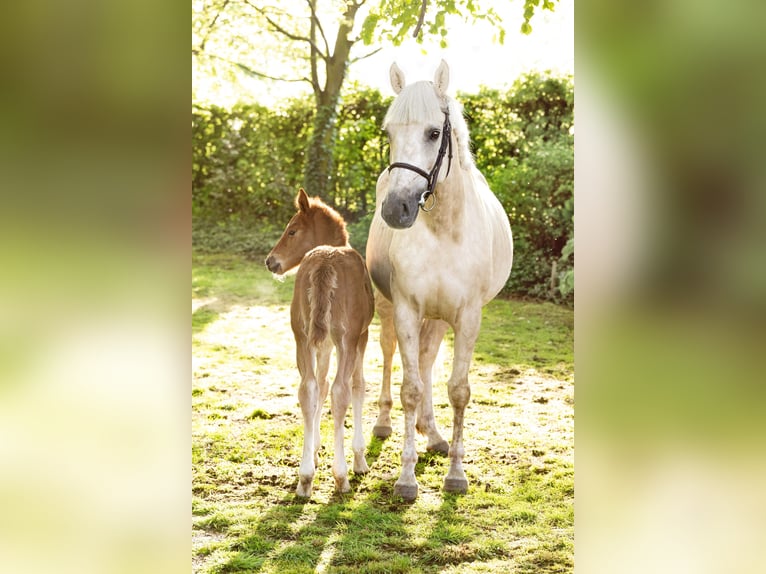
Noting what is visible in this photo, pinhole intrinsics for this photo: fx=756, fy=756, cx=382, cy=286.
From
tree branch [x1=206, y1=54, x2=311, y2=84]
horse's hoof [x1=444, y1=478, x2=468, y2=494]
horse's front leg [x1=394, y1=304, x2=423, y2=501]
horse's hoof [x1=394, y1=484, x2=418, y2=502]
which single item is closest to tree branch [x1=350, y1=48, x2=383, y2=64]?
tree branch [x1=206, y1=54, x2=311, y2=84]

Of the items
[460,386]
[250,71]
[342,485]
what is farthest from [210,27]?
[342,485]

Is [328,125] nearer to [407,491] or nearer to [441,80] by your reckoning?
[441,80]

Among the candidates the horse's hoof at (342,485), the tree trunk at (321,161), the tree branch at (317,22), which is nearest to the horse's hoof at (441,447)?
the horse's hoof at (342,485)

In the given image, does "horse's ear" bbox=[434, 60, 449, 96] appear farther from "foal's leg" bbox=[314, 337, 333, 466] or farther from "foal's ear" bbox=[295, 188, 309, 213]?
"foal's leg" bbox=[314, 337, 333, 466]

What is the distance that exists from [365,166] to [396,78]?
847cm

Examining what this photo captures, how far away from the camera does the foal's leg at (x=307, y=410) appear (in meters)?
4.09

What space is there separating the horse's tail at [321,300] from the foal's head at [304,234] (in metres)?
0.95

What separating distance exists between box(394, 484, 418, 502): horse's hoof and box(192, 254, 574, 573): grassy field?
48 mm

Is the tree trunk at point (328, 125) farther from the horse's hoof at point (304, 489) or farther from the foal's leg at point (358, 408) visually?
the horse's hoof at point (304, 489)

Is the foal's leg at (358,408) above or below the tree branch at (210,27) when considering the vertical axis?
below

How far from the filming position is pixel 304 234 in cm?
511

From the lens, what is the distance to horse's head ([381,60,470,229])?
12.3ft
